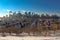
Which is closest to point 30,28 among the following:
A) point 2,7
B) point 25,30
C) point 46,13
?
point 25,30

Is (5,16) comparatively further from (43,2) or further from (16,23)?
(43,2)

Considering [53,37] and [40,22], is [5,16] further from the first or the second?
[53,37]

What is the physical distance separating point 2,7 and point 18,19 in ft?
1.04

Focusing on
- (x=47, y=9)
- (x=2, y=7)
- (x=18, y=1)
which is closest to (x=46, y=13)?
(x=47, y=9)

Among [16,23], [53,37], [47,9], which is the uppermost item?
[47,9]

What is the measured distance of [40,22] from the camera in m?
3.27

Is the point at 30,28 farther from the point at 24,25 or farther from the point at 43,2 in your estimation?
the point at 43,2

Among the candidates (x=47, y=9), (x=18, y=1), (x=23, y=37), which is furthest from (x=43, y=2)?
(x=23, y=37)

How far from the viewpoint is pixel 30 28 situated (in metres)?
3.26

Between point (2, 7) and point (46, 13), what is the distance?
0.71 m

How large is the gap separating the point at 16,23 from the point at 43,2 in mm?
546

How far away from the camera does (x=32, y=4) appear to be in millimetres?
3258

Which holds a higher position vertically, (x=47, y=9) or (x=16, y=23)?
(x=47, y=9)

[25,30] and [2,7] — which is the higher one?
[2,7]
